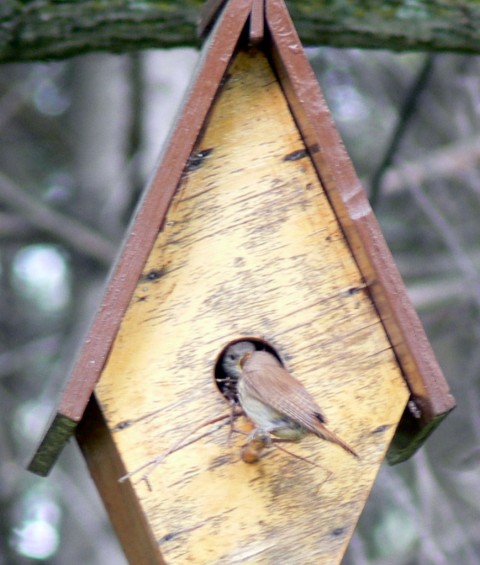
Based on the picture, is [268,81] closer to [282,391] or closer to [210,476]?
[282,391]

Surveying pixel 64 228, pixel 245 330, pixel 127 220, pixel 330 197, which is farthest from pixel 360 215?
pixel 127 220

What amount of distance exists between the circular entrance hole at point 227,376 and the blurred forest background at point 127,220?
1.39 metres

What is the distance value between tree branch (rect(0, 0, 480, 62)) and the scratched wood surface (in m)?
0.66

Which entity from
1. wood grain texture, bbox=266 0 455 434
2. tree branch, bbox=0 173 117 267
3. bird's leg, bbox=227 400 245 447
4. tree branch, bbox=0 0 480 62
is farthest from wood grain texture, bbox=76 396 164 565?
tree branch, bbox=0 173 117 267

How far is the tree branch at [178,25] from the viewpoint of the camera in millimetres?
2703

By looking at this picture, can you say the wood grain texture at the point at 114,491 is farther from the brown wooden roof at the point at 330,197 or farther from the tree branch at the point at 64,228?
the tree branch at the point at 64,228

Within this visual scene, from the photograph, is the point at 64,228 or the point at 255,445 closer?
the point at 255,445

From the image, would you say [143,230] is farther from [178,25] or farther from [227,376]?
[178,25]

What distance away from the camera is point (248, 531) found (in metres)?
2.02

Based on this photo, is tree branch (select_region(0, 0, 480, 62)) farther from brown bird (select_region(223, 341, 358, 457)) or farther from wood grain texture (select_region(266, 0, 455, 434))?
brown bird (select_region(223, 341, 358, 457))

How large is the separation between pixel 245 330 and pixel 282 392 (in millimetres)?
→ 219

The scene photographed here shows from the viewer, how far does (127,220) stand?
4.80 meters

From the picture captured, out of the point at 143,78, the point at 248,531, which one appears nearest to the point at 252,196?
the point at 248,531

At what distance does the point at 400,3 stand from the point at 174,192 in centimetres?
115
